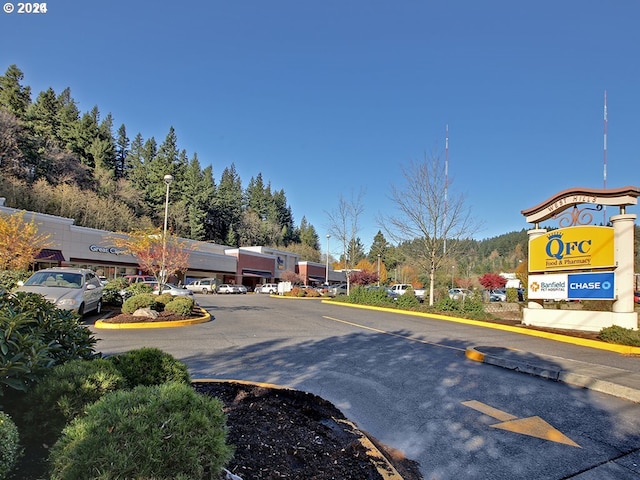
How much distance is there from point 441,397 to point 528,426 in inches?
48.2

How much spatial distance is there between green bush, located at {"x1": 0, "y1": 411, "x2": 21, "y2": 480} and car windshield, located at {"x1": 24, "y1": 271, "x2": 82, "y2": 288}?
1119 centimetres

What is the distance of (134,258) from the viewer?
4066 centimetres

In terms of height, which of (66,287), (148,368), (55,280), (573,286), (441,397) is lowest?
(441,397)

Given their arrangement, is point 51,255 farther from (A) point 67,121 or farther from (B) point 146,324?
(A) point 67,121

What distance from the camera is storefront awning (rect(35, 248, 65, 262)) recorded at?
3020 centimetres

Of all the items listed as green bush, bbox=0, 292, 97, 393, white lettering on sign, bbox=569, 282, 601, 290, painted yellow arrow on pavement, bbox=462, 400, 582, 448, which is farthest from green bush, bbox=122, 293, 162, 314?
white lettering on sign, bbox=569, 282, 601, 290

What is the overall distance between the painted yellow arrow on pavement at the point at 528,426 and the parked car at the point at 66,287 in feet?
35.8

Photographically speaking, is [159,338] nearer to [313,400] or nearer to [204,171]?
[313,400]

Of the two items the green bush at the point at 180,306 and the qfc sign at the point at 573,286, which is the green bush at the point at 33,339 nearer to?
the green bush at the point at 180,306

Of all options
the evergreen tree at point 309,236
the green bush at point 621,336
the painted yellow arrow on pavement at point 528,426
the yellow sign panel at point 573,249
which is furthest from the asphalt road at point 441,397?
the evergreen tree at point 309,236

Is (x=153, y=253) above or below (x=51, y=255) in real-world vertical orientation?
above

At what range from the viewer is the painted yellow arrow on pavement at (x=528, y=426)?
4188 millimetres

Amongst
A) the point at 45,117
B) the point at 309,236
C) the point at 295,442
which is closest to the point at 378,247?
the point at 309,236

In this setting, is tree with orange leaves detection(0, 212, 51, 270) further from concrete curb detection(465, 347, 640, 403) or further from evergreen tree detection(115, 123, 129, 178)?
evergreen tree detection(115, 123, 129, 178)
